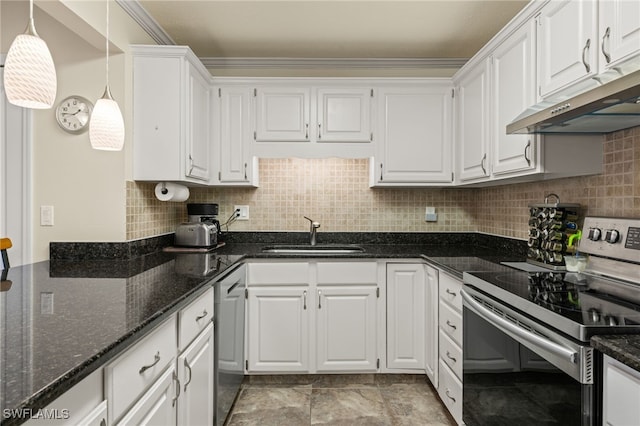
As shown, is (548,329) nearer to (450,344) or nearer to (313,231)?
(450,344)

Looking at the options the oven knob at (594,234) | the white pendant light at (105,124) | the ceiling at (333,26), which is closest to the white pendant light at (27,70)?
the white pendant light at (105,124)

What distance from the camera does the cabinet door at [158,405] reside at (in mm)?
1045

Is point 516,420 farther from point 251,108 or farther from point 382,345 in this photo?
point 251,108

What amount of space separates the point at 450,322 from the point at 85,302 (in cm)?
180

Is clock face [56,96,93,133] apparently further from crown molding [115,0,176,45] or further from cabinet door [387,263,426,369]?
cabinet door [387,263,426,369]

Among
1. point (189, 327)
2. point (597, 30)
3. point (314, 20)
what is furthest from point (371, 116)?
point (189, 327)

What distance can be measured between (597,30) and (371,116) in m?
1.58

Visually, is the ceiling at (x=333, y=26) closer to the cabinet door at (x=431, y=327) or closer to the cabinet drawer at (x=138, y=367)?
the cabinet door at (x=431, y=327)

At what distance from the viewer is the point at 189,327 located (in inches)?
58.7

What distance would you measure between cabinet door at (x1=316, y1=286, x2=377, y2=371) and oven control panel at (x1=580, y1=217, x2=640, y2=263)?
1279 millimetres

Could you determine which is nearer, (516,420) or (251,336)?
(516,420)

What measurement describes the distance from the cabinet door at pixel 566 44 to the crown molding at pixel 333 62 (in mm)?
1368

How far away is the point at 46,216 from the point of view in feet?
7.13

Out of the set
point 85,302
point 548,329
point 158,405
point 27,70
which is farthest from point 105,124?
point 548,329
